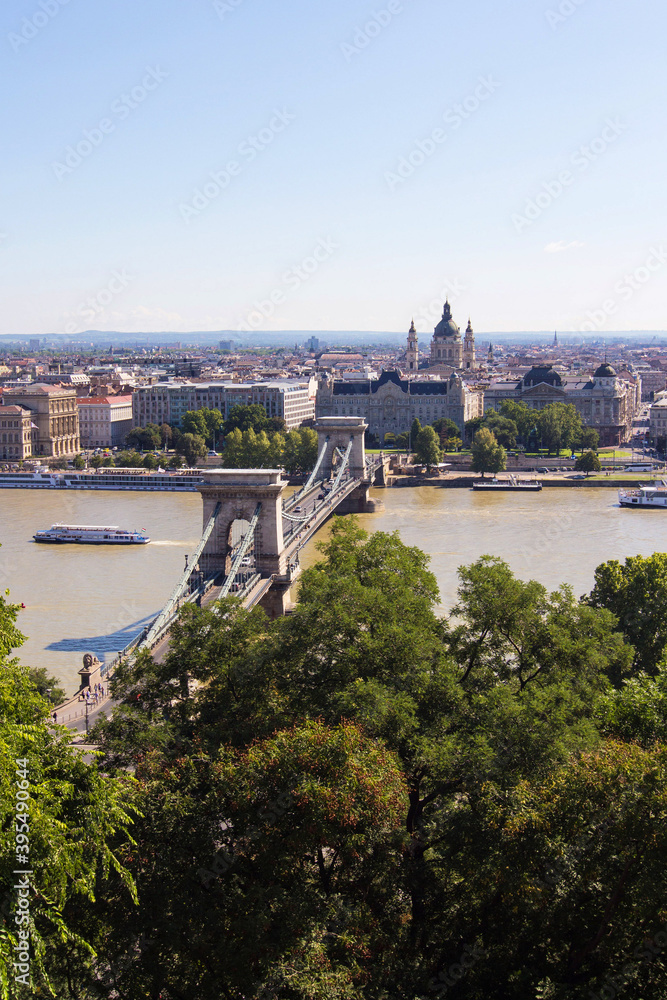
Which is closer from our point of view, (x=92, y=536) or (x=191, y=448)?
(x=92, y=536)

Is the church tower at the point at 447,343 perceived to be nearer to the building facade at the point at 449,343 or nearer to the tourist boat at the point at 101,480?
the building facade at the point at 449,343

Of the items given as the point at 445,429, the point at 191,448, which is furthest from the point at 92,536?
the point at 445,429

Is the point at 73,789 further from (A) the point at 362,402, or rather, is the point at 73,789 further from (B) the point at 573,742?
(A) the point at 362,402

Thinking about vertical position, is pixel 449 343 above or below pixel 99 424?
above

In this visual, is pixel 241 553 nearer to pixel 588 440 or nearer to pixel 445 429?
pixel 588 440

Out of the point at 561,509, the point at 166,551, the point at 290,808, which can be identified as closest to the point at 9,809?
the point at 290,808

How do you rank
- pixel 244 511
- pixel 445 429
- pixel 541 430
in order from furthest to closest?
pixel 445 429 → pixel 541 430 → pixel 244 511

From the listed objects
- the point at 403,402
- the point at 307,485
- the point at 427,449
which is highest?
the point at 403,402

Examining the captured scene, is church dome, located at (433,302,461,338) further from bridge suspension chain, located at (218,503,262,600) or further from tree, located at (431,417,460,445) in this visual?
bridge suspension chain, located at (218,503,262,600)
